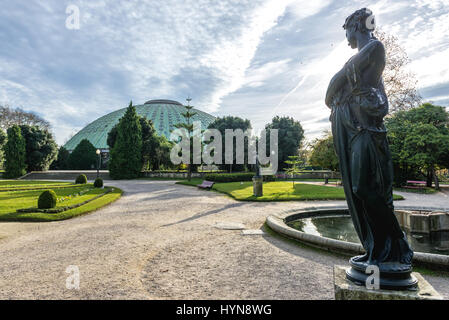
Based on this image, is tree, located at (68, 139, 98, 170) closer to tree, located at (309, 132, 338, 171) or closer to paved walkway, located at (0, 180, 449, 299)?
tree, located at (309, 132, 338, 171)

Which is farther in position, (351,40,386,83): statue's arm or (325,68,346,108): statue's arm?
(325,68,346,108): statue's arm

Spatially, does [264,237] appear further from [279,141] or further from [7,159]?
[7,159]

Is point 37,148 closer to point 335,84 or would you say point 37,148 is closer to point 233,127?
point 233,127

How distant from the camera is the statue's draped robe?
2.34m

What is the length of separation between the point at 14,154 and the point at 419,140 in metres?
49.5

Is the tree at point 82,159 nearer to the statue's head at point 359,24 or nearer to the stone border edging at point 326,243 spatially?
the stone border edging at point 326,243

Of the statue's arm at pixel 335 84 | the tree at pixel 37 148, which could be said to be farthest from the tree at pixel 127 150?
the statue's arm at pixel 335 84

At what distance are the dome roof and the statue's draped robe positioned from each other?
251 ft

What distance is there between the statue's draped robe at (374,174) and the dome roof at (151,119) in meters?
76.5

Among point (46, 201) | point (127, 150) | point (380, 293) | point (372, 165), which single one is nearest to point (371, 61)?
point (372, 165)

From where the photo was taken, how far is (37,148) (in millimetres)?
42344

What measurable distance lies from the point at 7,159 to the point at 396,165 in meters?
49.7

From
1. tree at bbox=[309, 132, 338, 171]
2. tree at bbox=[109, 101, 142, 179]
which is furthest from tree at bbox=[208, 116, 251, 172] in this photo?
tree at bbox=[309, 132, 338, 171]
